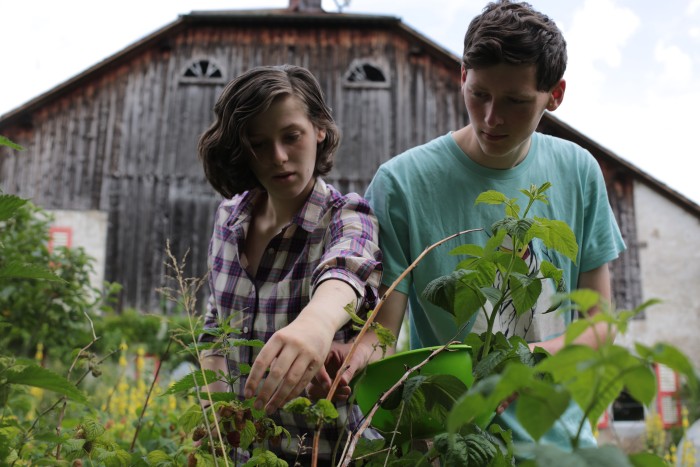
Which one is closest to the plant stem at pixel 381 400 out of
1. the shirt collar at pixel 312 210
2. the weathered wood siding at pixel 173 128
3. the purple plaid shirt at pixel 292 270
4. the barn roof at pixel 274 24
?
the purple plaid shirt at pixel 292 270

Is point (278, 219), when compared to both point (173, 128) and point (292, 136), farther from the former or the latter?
point (173, 128)

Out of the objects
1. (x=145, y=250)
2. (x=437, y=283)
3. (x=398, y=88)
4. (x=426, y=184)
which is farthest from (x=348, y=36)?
(x=437, y=283)

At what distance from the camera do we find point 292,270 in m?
1.64

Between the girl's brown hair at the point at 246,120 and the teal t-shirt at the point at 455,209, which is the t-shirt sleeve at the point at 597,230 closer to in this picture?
the teal t-shirt at the point at 455,209

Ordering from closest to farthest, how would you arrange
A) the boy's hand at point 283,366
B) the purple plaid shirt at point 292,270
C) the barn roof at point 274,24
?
the boy's hand at point 283,366 < the purple plaid shirt at point 292,270 < the barn roof at point 274,24

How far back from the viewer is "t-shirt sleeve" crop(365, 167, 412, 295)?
166cm

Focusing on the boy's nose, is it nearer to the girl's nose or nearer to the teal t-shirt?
the teal t-shirt

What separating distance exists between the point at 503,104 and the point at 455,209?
0.98ft

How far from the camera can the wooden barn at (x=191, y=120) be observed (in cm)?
1198

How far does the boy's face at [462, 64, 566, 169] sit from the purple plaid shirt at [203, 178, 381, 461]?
34 cm

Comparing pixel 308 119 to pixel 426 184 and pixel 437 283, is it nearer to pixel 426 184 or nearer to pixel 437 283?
pixel 426 184

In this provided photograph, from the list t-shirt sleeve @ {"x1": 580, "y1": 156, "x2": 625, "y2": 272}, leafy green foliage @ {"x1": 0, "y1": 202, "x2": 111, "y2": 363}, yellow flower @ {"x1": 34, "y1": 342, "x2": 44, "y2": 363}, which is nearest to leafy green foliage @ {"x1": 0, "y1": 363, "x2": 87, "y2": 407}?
t-shirt sleeve @ {"x1": 580, "y1": 156, "x2": 625, "y2": 272}

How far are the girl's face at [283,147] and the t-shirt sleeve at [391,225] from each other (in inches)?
8.3

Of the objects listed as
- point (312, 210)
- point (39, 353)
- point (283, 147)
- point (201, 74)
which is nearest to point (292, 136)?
point (283, 147)
